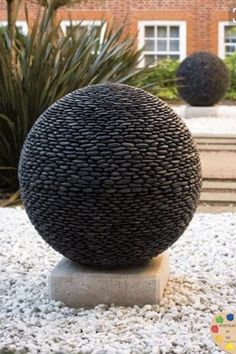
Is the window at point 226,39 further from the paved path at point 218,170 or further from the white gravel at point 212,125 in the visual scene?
the paved path at point 218,170

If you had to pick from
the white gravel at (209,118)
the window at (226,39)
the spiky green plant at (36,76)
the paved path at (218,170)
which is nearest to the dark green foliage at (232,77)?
the window at (226,39)

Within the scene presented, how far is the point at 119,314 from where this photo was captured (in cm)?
451

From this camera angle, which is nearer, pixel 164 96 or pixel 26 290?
pixel 26 290

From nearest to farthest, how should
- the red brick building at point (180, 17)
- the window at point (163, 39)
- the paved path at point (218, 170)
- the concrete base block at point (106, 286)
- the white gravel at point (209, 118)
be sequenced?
the concrete base block at point (106, 286) < the paved path at point (218, 170) < the white gravel at point (209, 118) < the red brick building at point (180, 17) < the window at point (163, 39)

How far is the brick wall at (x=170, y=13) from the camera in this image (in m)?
24.0

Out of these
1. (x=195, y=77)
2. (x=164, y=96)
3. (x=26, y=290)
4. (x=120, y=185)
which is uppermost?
(x=120, y=185)

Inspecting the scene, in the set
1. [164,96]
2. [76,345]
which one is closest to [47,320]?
[76,345]

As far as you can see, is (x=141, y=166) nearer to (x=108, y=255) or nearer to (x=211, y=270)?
(x=108, y=255)

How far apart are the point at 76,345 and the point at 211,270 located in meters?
1.76

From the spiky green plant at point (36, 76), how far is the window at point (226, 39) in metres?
15.1

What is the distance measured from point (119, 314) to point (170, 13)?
67.8ft

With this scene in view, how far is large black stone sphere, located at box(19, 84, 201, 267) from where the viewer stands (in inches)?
169

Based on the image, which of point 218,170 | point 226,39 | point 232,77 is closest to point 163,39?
point 226,39

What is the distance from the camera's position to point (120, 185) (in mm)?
4277
